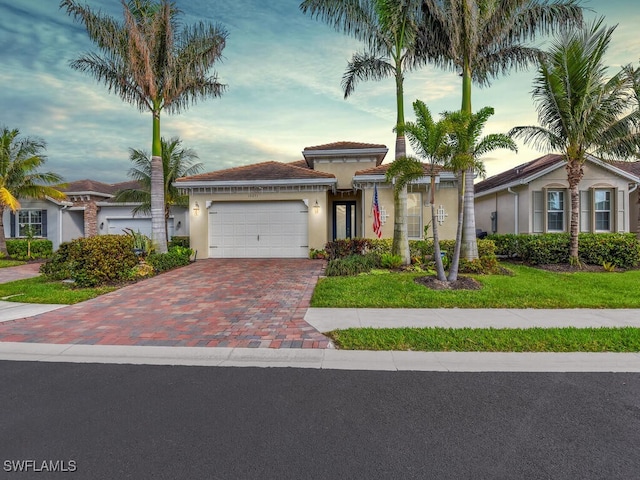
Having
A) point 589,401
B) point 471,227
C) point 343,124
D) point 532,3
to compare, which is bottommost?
point 589,401

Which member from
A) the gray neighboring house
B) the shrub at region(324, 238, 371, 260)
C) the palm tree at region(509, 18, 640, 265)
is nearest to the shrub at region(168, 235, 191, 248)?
the gray neighboring house

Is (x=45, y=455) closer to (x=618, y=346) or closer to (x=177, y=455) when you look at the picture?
(x=177, y=455)

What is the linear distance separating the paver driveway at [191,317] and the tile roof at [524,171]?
39.6 ft

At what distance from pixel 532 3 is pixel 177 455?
586 inches

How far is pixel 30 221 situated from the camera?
63.1 feet

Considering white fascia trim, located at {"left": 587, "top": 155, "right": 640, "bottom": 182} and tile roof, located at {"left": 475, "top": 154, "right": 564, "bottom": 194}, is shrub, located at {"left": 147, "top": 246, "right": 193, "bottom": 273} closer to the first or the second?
tile roof, located at {"left": 475, "top": 154, "right": 564, "bottom": 194}

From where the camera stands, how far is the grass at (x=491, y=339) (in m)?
4.71

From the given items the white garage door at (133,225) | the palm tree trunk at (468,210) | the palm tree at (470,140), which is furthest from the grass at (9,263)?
the palm tree trunk at (468,210)

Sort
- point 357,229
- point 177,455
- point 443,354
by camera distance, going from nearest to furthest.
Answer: point 177,455
point 443,354
point 357,229

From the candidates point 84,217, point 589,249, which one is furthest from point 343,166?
point 84,217

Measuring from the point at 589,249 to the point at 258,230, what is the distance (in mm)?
13272

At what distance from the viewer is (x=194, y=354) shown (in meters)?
4.61

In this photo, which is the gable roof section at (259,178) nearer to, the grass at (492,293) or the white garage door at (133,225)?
the white garage door at (133,225)

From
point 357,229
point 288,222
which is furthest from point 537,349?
point 357,229
